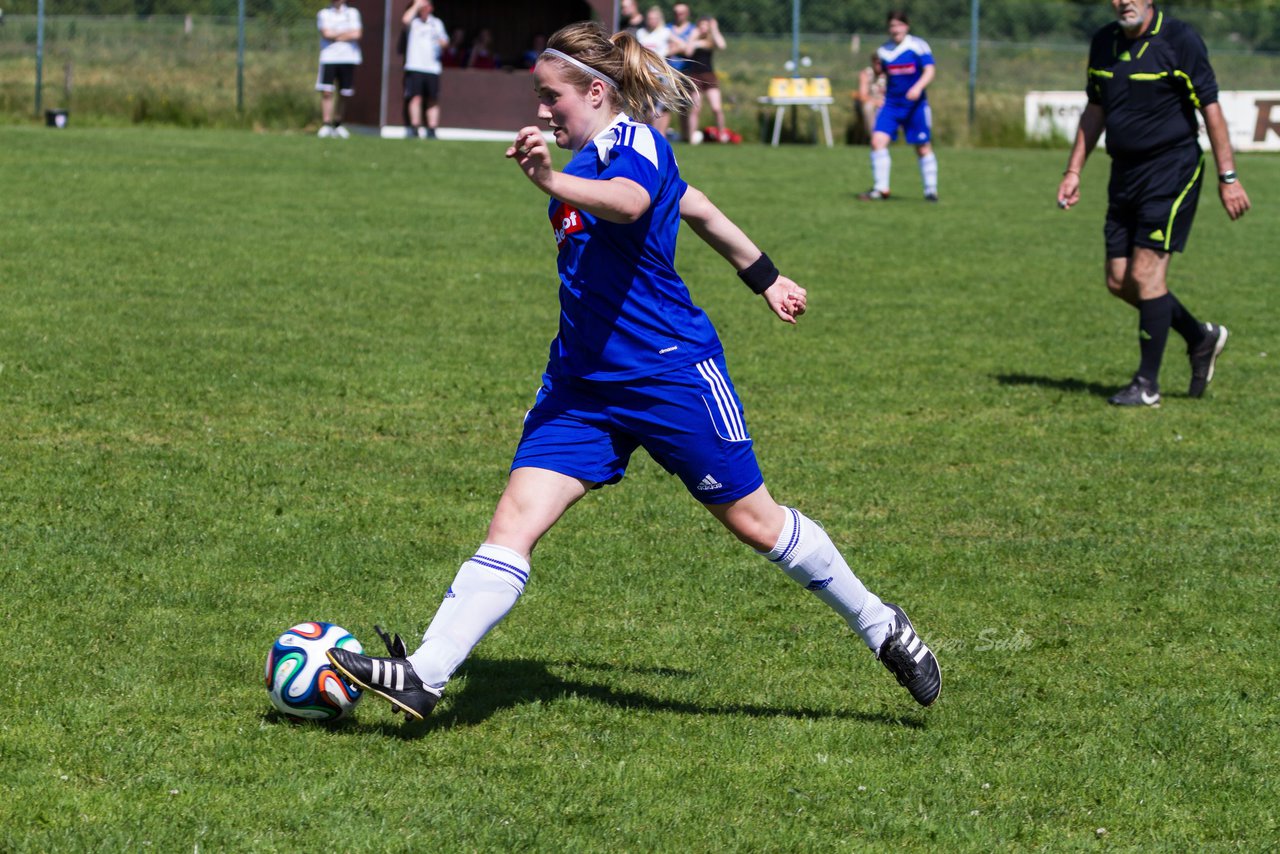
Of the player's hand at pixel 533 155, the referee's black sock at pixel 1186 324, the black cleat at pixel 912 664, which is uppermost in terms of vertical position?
the player's hand at pixel 533 155

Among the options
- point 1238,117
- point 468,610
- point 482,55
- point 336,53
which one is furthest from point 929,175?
point 468,610

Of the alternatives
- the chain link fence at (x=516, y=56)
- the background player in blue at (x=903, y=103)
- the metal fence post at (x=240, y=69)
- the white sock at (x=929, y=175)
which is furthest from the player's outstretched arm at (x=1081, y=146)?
the metal fence post at (x=240, y=69)

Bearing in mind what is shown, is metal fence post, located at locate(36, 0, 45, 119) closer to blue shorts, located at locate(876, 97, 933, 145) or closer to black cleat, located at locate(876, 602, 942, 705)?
blue shorts, located at locate(876, 97, 933, 145)

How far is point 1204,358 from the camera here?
10250 mm

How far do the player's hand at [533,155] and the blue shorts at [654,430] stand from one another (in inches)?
31.4

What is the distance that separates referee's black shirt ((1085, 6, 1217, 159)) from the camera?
955cm

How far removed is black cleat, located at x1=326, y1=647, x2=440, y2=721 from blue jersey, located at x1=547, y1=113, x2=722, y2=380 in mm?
978

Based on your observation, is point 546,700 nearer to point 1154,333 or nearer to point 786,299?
point 786,299

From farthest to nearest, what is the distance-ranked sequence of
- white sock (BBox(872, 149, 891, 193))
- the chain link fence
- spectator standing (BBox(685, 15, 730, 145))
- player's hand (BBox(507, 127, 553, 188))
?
spectator standing (BBox(685, 15, 730, 145)) < the chain link fence < white sock (BBox(872, 149, 891, 193)) < player's hand (BBox(507, 127, 553, 188))

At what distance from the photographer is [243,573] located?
19.8 ft

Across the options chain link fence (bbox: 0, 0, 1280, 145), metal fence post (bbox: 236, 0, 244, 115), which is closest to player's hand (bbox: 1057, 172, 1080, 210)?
chain link fence (bbox: 0, 0, 1280, 145)

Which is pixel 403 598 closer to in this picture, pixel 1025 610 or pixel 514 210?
pixel 1025 610

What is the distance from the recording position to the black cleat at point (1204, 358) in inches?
402

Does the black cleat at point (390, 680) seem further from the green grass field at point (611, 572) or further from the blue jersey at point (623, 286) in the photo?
the blue jersey at point (623, 286)
